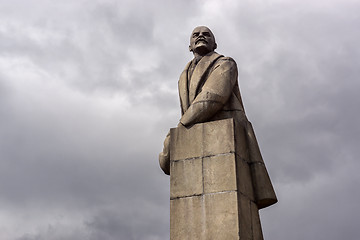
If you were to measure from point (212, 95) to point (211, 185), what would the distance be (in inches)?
91.7

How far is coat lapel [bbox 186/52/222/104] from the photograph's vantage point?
14.8m

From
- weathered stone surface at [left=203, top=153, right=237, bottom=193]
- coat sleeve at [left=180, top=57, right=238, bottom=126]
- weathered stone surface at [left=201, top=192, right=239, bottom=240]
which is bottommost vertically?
weathered stone surface at [left=201, top=192, right=239, bottom=240]

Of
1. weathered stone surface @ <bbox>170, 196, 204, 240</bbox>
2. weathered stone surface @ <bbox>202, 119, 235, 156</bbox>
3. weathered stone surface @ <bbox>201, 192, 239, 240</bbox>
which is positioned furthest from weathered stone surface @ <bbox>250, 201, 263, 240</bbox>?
weathered stone surface @ <bbox>202, 119, 235, 156</bbox>

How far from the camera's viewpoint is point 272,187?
14.2 metres

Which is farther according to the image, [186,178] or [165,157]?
[165,157]

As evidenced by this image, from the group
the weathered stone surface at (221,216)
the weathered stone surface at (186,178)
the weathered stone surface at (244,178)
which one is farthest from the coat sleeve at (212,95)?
the weathered stone surface at (221,216)

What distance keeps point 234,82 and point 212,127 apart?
1659 mm

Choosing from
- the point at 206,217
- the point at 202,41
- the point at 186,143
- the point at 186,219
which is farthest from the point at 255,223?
the point at 202,41

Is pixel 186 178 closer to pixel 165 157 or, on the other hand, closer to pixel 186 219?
pixel 186 219

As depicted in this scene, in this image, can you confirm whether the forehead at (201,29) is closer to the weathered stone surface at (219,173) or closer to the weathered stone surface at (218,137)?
the weathered stone surface at (218,137)

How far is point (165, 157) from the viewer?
14570mm

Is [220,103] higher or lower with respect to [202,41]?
lower

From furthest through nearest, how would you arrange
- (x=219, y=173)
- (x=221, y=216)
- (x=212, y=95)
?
1. (x=212, y=95)
2. (x=219, y=173)
3. (x=221, y=216)

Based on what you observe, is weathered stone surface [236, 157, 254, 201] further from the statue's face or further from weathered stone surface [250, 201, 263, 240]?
the statue's face
